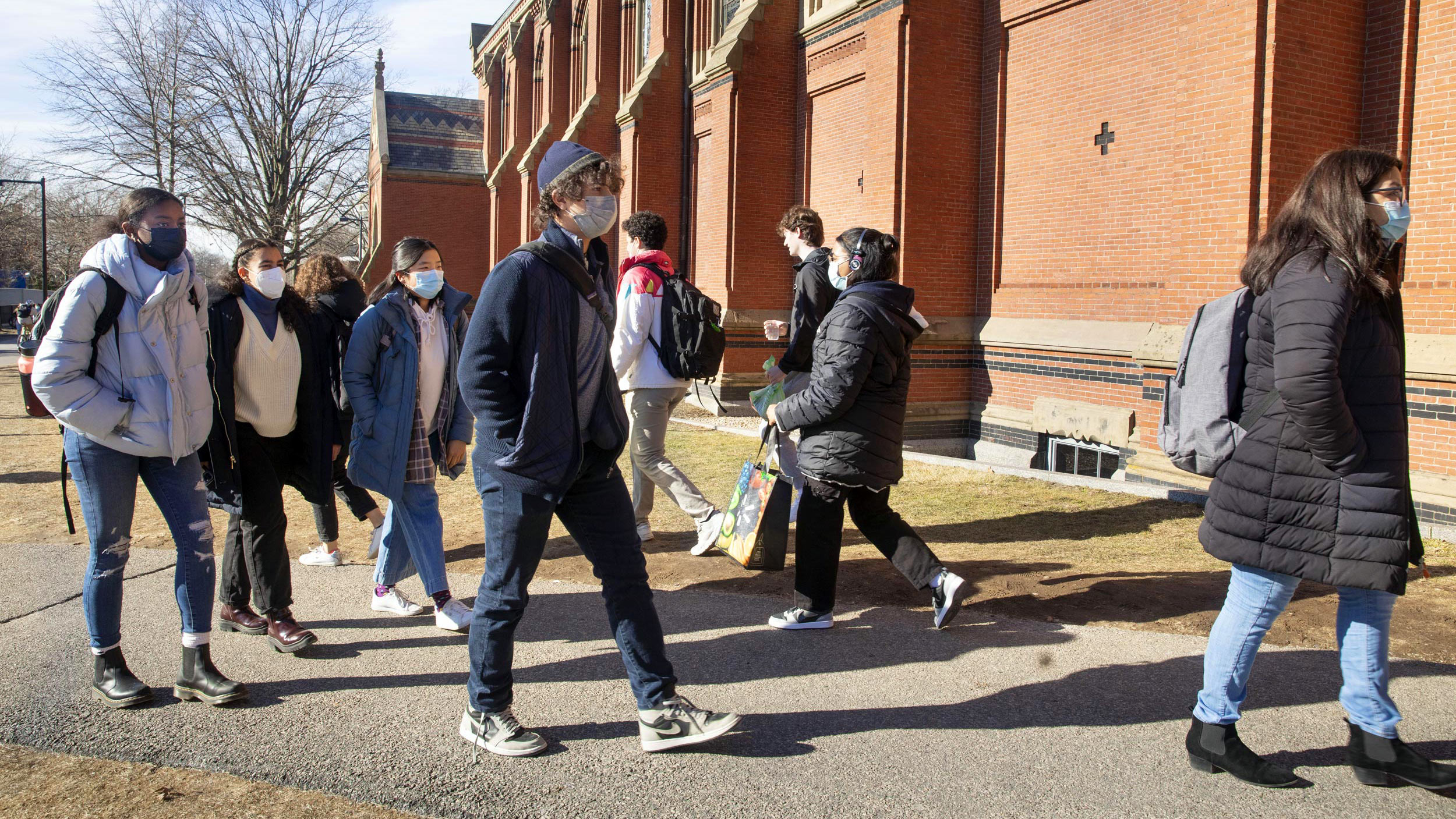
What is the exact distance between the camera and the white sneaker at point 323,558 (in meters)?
5.92

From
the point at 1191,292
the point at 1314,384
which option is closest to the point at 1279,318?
the point at 1314,384

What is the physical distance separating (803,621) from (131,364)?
297 centimetres

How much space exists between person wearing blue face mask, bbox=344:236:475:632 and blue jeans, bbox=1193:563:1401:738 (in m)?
3.18

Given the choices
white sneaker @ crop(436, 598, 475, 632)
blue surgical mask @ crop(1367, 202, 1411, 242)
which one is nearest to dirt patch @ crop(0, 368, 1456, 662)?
white sneaker @ crop(436, 598, 475, 632)

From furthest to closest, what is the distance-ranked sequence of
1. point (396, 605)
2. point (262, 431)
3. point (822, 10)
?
point (822, 10)
point (396, 605)
point (262, 431)

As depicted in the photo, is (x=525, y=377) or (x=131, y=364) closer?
(x=525, y=377)

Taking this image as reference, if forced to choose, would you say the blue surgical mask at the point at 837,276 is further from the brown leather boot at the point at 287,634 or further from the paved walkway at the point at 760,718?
the brown leather boot at the point at 287,634

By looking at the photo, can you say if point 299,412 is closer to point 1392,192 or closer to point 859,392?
point 859,392

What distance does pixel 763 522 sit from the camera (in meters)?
5.05

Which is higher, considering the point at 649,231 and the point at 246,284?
the point at 649,231

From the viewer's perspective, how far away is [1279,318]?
2.93 metres

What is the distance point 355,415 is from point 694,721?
2330mm

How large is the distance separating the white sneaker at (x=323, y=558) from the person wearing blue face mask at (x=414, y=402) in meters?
1.31

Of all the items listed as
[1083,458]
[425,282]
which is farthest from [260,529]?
[1083,458]
